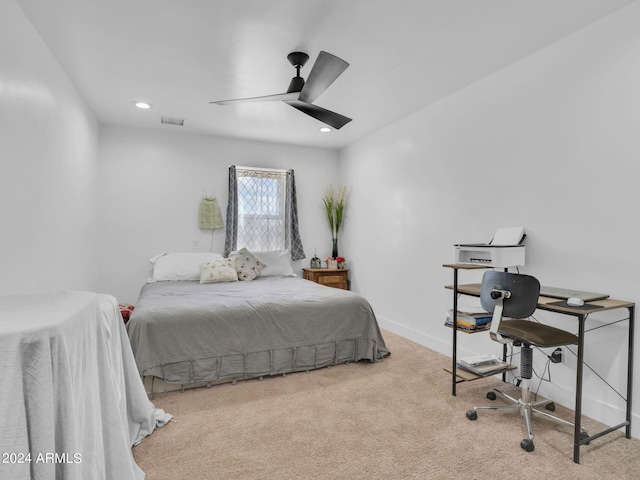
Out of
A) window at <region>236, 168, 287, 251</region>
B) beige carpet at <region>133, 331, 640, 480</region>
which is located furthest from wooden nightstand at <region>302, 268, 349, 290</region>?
beige carpet at <region>133, 331, 640, 480</region>

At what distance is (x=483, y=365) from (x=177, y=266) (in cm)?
343

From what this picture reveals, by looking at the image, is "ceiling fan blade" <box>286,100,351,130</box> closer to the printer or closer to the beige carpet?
the printer

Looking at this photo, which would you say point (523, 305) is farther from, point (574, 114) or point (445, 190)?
point (445, 190)

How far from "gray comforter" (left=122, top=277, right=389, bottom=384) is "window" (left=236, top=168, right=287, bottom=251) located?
1.61 metres

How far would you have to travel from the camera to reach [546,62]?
247 centimetres

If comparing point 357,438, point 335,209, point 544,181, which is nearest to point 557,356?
point 544,181

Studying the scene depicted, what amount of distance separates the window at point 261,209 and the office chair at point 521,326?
3362mm

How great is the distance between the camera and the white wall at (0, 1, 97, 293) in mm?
1968

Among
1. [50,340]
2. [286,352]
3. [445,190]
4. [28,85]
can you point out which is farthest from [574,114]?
[28,85]

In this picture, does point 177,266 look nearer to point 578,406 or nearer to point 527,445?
point 527,445

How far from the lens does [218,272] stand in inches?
159

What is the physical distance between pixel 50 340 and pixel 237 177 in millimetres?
4173

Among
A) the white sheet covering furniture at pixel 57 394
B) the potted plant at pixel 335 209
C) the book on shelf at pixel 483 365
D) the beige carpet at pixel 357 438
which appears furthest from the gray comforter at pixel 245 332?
the potted plant at pixel 335 209

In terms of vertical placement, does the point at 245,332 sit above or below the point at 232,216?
below
